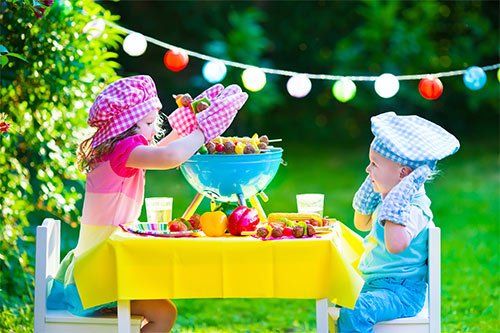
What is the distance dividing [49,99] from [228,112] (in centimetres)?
136

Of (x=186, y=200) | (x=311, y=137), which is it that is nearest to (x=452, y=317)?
(x=186, y=200)

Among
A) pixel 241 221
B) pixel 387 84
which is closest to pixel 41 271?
pixel 241 221

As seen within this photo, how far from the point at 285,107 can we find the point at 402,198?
25.3 ft

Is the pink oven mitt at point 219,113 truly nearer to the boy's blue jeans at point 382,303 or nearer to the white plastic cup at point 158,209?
the white plastic cup at point 158,209

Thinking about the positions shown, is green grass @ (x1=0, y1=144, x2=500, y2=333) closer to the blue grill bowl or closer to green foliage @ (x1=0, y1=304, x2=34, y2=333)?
green foliage @ (x1=0, y1=304, x2=34, y2=333)

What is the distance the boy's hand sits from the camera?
4.20 m

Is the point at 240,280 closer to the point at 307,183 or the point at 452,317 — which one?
the point at 452,317

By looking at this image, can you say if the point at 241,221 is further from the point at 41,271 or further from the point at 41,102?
the point at 41,102

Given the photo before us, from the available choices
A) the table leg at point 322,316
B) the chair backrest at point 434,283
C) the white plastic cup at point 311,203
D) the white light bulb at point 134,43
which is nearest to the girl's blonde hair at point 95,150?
the white plastic cup at point 311,203

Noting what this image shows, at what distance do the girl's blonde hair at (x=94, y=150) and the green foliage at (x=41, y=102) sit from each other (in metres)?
0.81

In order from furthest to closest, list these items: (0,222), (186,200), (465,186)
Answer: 1. (465,186)
2. (186,200)
3. (0,222)

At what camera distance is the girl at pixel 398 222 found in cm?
390

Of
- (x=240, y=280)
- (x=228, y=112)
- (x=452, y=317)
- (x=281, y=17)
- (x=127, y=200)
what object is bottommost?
(x=452, y=317)

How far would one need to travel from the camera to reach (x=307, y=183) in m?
9.30
